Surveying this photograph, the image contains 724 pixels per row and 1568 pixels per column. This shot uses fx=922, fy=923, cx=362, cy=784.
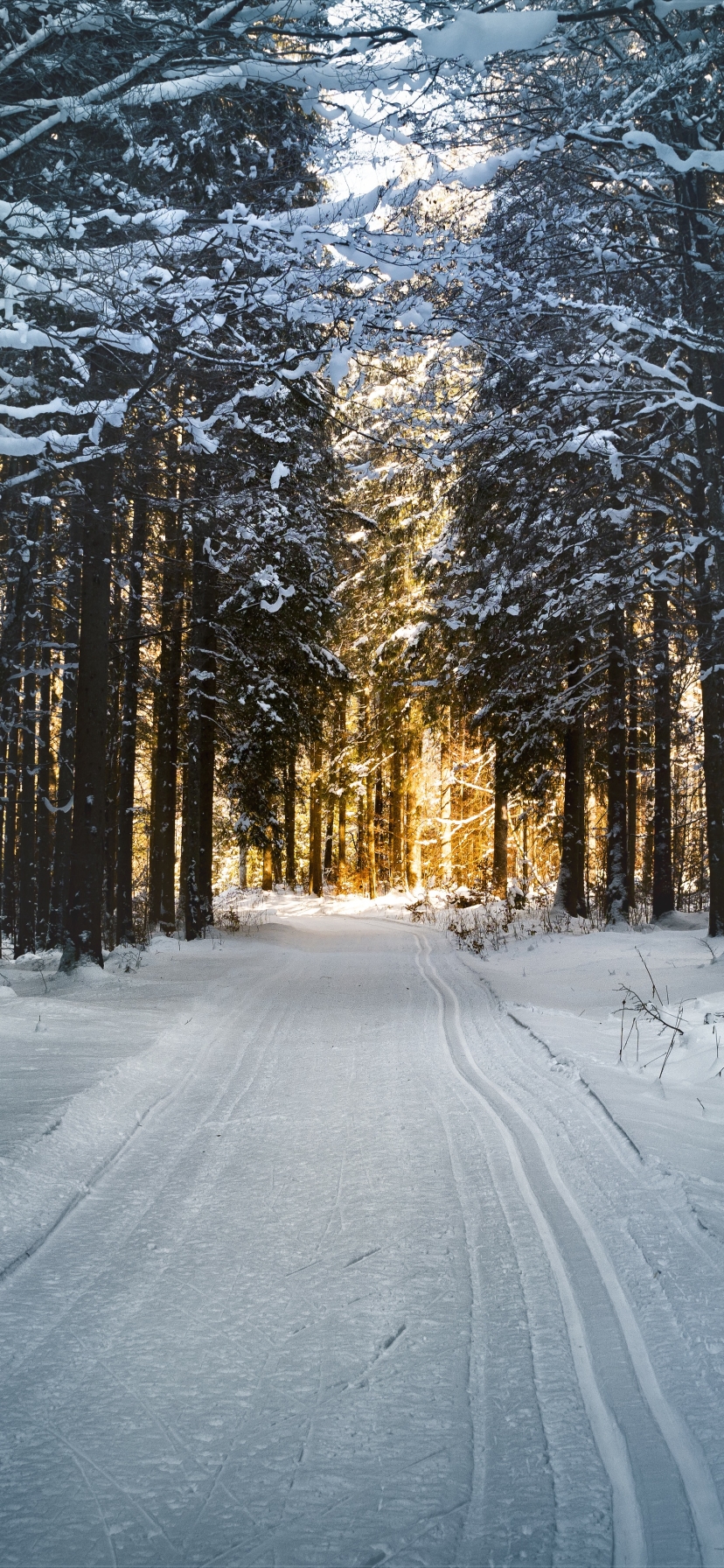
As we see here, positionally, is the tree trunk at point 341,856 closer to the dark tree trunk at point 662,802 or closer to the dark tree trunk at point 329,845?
the dark tree trunk at point 329,845

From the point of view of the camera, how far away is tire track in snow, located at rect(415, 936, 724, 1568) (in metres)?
2.11

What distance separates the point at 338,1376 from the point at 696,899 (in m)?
22.0

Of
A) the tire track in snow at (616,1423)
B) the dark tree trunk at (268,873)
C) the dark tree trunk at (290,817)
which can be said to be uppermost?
the dark tree trunk at (290,817)

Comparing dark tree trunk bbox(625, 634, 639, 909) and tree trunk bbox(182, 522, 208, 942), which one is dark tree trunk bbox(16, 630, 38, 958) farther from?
dark tree trunk bbox(625, 634, 639, 909)

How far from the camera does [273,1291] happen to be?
3.26 metres

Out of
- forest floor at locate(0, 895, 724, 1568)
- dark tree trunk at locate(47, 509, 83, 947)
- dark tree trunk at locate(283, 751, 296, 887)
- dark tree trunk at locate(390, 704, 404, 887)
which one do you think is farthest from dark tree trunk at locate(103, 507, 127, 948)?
forest floor at locate(0, 895, 724, 1568)

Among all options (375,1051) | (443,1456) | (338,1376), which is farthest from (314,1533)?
(375,1051)

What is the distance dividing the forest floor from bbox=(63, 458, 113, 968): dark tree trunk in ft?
13.4

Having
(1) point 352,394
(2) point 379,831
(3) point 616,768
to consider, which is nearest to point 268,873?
(2) point 379,831

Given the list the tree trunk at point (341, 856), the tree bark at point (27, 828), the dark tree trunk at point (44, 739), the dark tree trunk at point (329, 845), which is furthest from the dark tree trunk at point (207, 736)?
the tree trunk at point (341, 856)

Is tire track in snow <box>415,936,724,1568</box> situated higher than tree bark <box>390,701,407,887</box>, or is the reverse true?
tree bark <box>390,701,407,887</box>

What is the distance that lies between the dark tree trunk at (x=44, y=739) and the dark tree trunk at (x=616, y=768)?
30.8ft

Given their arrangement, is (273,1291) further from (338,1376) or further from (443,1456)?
(443,1456)

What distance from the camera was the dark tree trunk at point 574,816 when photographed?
57.3ft
